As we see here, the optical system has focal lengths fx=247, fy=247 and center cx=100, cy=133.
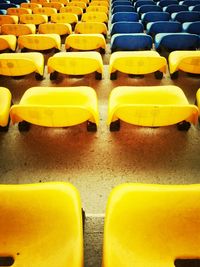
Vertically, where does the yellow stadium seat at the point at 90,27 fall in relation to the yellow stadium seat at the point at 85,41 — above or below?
above

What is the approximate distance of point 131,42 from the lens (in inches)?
109

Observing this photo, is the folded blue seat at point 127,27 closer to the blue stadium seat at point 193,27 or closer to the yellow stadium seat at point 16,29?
the blue stadium seat at point 193,27

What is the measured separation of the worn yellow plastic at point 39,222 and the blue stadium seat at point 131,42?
212cm

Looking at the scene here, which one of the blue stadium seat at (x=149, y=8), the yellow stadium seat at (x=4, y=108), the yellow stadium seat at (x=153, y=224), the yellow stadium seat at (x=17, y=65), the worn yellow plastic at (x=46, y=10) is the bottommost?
the yellow stadium seat at (x=153, y=224)

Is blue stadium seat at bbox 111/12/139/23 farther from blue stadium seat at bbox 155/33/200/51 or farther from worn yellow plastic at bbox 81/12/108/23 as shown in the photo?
blue stadium seat at bbox 155/33/200/51

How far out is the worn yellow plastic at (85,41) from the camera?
107 inches

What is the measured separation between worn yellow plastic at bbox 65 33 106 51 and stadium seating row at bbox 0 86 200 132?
1.04m

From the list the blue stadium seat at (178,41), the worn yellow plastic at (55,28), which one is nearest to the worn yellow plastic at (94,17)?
the worn yellow plastic at (55,28)

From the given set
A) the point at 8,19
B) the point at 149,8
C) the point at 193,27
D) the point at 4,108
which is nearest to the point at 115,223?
the point at 4,108

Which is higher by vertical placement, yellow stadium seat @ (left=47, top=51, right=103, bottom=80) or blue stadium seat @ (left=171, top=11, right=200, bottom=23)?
blue stadium seat @ (left=171, top=11, right=200, bottom=23)

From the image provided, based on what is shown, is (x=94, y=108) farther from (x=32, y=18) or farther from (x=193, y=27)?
(x=32, y=18)

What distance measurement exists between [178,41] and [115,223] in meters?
2.41

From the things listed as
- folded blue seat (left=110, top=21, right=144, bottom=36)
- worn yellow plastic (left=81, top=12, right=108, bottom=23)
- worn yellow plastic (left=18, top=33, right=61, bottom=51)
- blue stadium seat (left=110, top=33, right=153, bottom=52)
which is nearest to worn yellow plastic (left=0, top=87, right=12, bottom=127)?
worn yellow plastic (left=18, top=33, right=61, bottom=51)

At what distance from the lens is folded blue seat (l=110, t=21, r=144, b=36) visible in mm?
3346
